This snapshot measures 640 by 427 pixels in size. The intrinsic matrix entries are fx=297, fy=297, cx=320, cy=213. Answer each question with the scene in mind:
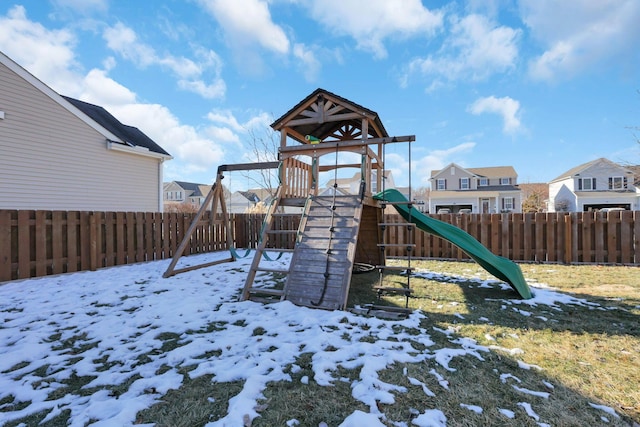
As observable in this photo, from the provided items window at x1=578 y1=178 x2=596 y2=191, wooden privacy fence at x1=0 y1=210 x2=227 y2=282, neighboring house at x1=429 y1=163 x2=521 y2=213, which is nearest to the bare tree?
wooden privacy fence at x1=0 y1=210 x2=227 y2=282

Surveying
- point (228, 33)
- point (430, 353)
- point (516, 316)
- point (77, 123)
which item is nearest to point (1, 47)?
point (77, 123)

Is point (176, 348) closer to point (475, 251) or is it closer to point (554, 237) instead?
point (475, 251)

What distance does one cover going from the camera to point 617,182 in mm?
28266

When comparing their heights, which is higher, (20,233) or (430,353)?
(20,233)

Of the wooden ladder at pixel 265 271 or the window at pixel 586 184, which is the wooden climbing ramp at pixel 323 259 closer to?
the wooden ladder at pixel 265 271

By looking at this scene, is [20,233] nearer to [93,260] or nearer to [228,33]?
[93,260]

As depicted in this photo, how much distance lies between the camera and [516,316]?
156 inches

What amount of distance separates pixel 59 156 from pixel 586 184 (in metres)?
39.6

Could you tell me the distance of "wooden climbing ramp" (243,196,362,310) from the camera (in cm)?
426

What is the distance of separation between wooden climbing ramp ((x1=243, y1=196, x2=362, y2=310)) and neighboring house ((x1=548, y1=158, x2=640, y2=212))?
32918mm

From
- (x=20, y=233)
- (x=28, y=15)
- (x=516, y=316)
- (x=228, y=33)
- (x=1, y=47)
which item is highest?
(x=228, y=33)

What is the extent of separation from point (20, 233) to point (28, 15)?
22.6 feet

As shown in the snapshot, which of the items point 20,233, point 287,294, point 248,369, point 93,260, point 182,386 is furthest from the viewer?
point 93,260

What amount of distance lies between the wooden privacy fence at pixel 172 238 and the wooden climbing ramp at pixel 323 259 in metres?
3.95
